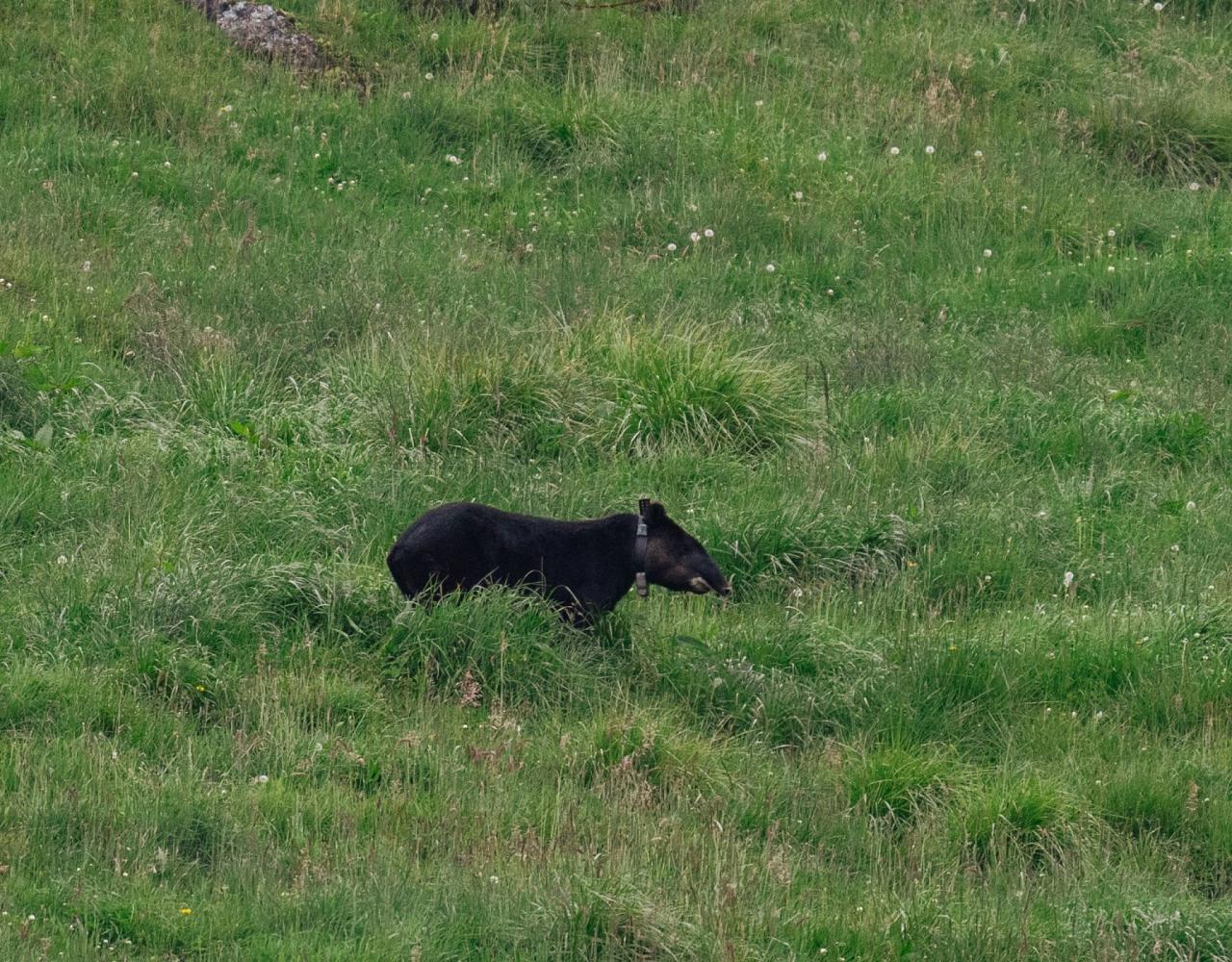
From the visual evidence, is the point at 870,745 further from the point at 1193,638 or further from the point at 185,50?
the point at 185,50

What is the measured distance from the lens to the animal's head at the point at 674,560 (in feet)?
25.1

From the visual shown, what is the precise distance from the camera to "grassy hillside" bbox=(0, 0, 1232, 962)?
576 centimetres

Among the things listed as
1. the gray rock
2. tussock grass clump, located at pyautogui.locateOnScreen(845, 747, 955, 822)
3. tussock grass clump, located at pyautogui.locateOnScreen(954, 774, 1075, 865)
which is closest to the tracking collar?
tussock grass clump, located at pyautogui.locateOnScreen(845, 747, 955, 822)

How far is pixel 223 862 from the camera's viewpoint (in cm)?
561

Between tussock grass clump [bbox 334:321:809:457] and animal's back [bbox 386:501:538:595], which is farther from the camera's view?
tussock grass clump [bbox 334:321:809:457]

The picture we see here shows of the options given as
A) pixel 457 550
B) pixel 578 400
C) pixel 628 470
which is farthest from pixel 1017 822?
pixel 578 400

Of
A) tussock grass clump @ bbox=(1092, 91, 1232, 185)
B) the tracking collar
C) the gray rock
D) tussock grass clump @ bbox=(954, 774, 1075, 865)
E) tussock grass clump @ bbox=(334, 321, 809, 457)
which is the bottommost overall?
tussock grass clump @ bbox=(334, 321, 809, 457)

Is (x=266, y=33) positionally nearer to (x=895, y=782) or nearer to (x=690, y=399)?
(x=690, y=399)

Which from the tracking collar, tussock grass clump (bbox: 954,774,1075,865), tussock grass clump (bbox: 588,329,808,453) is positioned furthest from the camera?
tussock grass clump (bbox: 588,329,808,453)

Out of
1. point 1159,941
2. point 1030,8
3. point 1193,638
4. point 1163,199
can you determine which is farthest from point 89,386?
point 1030,8

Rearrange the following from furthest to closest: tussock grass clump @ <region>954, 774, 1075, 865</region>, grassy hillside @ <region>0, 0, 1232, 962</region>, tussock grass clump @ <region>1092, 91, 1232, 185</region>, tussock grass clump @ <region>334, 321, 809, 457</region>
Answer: tussock grass clump @ <region>1092, 91, 1232, 185</region>, tussock grass clump @ <region>334, 321, 809, 457</region>, tussock grass clump @ <region>954, 774, 1075, 865</region>, grassy hillside @ <region>0, 0, 1232, 962</region>

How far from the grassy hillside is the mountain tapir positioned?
199mm

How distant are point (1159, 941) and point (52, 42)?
35.6 ft

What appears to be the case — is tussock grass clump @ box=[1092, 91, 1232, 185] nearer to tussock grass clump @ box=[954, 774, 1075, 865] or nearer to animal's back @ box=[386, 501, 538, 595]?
animal's back @ box=[386, 501, 538, 595]
